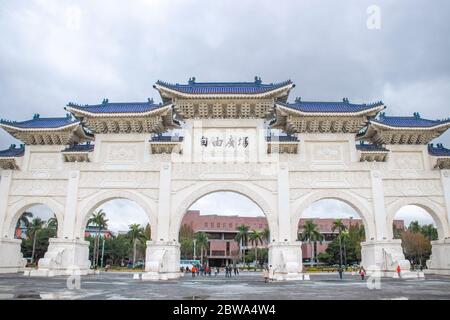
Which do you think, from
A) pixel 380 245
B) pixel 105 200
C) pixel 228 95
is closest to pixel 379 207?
pixel 380 245

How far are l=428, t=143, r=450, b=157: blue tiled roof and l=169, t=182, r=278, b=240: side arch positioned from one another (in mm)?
9095

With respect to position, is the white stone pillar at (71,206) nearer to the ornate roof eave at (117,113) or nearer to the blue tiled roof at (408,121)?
the ornate roof eave at (117,113)

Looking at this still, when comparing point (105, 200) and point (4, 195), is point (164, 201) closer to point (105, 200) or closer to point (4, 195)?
A: point (105, 200)

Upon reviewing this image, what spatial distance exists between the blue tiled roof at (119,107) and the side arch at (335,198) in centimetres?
892

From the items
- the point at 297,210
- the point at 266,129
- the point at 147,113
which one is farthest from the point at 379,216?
the point at 147,113

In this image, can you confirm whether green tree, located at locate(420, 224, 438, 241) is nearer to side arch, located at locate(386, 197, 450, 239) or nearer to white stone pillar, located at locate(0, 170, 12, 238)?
side arch, located at locate(386, 197, 450, 239)

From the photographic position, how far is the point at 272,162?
19.0 m

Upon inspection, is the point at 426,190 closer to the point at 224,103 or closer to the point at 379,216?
the point at 379,216

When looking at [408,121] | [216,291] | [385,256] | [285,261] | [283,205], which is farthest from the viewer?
[408,121]

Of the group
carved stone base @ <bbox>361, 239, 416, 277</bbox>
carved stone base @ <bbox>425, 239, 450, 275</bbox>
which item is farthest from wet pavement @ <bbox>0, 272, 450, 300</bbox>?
carved stone base @ <bbox>425, 239, 450, 275</bbox>

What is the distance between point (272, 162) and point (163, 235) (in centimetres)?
672

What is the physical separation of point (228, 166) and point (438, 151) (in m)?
11.4

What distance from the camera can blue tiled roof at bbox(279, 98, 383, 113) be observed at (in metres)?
19.0

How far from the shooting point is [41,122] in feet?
68.4
